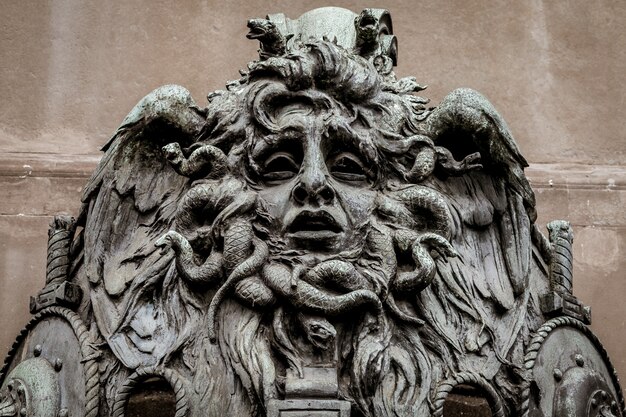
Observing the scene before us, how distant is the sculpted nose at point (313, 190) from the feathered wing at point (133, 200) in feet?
1.26

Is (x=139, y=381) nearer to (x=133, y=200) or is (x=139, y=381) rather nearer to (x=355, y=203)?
(x=133, y=200)

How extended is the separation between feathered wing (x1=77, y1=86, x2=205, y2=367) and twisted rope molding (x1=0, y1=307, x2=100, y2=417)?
0.06 metres

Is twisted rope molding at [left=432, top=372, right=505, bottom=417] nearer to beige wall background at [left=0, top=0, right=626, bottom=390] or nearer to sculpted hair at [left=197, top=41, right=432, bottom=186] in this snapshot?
sculpted hair at [left=197, top=41, right=432, bottom=186]

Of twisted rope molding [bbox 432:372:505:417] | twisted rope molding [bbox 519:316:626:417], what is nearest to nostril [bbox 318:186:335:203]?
twisted rope molding [bbox 432:372:505:417]

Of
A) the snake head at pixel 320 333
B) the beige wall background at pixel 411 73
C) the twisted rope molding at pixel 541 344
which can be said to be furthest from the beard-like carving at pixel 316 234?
the beige wall background at pixel 411 73

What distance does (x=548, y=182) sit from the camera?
604cm

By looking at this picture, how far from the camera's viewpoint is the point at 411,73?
6199 millimetres

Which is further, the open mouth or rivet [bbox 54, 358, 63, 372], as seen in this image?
rivet [bbox 54, 358, 63, 372]

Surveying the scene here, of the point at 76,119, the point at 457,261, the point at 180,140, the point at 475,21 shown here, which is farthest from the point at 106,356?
the point at 475,21

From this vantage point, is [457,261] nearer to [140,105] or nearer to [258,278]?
[258,278]

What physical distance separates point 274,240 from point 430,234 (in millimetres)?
371

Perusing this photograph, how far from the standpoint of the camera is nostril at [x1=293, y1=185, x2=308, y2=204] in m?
4.38

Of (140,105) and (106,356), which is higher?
(140,105)

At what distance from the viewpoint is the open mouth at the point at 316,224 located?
4355mm
